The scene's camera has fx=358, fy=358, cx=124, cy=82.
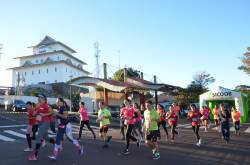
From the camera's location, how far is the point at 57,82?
244ft

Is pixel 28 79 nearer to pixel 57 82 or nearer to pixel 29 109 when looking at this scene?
pixel 57 82

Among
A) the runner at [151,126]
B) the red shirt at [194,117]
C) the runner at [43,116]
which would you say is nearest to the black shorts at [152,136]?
the runner at [151,126]

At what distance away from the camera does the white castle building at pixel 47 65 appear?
75.3 meters

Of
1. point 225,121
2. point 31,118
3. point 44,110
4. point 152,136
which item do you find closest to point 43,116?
point 44,110

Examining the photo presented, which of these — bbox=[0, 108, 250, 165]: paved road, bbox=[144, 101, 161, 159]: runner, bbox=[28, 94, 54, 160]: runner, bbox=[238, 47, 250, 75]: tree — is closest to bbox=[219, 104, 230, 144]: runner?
bbox=[0, 108, 250, 165]: paved road

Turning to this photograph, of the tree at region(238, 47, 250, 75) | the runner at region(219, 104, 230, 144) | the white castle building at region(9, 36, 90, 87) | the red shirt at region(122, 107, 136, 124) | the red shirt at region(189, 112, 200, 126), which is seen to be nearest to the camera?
the red shirt at region(122, 107, 136, 124)

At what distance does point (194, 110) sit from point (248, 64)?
34654 mm

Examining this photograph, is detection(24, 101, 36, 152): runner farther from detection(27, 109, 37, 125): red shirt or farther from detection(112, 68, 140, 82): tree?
detection(112, 68, 140, 82): tree

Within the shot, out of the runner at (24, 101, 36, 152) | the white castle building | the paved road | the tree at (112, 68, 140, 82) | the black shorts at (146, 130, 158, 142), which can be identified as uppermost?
the white castle building

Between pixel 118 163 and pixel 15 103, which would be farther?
pixel 15 103

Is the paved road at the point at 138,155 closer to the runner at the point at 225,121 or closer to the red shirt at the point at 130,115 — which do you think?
the red shirt at the point at 130,115

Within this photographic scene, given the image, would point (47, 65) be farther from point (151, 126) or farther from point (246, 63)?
point (151, 126)

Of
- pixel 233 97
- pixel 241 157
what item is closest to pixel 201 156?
pixel 241 157

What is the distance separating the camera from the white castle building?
7531cm
